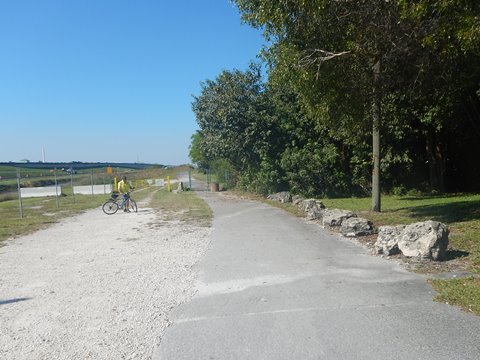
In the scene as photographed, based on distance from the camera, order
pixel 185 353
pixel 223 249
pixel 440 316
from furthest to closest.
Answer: pixel 223 249, pixel 440 316, pixel 185 353

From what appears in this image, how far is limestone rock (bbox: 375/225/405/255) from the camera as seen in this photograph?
25.7 ft

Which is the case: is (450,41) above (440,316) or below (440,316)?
above

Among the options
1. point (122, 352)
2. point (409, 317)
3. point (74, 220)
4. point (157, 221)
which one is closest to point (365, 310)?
point (409, 317)

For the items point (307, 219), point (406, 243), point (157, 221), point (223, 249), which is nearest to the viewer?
point (406, 243)

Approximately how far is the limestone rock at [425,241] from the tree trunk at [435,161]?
1585 cm

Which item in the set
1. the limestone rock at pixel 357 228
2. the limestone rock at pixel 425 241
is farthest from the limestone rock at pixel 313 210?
the limestone rock at pixel 425 241

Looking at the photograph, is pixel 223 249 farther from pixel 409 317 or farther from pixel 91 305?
pixel 409 317

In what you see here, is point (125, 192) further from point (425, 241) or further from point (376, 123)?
point (425, 241)

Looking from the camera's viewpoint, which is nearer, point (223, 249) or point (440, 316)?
point (440, 316)

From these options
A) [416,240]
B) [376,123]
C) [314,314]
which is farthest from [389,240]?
[376,123]

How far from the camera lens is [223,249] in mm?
9117

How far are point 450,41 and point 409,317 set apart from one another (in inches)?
217

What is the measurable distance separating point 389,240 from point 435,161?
16.4 m

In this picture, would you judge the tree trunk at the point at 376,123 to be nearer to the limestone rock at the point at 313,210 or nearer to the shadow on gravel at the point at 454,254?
the limestone rock at the point at 313,210
